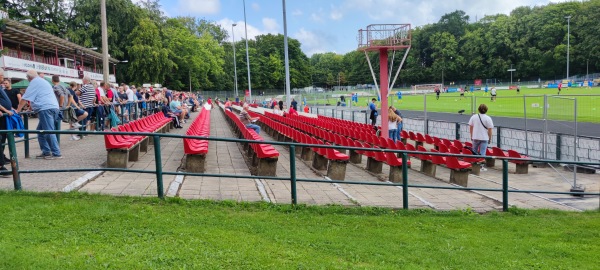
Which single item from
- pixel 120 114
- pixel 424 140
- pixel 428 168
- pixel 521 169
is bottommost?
pixel 521 169

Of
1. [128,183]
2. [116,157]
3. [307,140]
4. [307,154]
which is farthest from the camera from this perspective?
[307,154]

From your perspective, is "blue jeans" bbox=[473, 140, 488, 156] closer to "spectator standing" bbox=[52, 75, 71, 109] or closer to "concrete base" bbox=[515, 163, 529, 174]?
"concrete base" bbox=[515, 163, 529, 174]

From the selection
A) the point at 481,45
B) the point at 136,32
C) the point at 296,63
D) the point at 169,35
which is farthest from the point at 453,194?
the point at 296,63

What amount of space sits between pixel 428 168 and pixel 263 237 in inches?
299

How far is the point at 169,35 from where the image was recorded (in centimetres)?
7931

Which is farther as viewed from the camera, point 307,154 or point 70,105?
point 307,154

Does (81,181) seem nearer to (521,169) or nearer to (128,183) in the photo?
(128,183)

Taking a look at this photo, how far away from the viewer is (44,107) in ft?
27.8

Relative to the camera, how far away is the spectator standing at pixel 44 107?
8461mm

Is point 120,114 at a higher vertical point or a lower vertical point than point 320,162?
higher

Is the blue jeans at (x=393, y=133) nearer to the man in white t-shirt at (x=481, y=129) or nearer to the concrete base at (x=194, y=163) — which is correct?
the man in white t-shirt at (x=481, y=129)

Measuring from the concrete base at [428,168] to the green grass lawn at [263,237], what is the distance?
480 cm

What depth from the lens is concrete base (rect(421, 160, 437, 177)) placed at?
1145cm

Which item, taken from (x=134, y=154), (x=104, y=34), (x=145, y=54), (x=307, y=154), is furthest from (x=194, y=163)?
(x=145, y=54)
